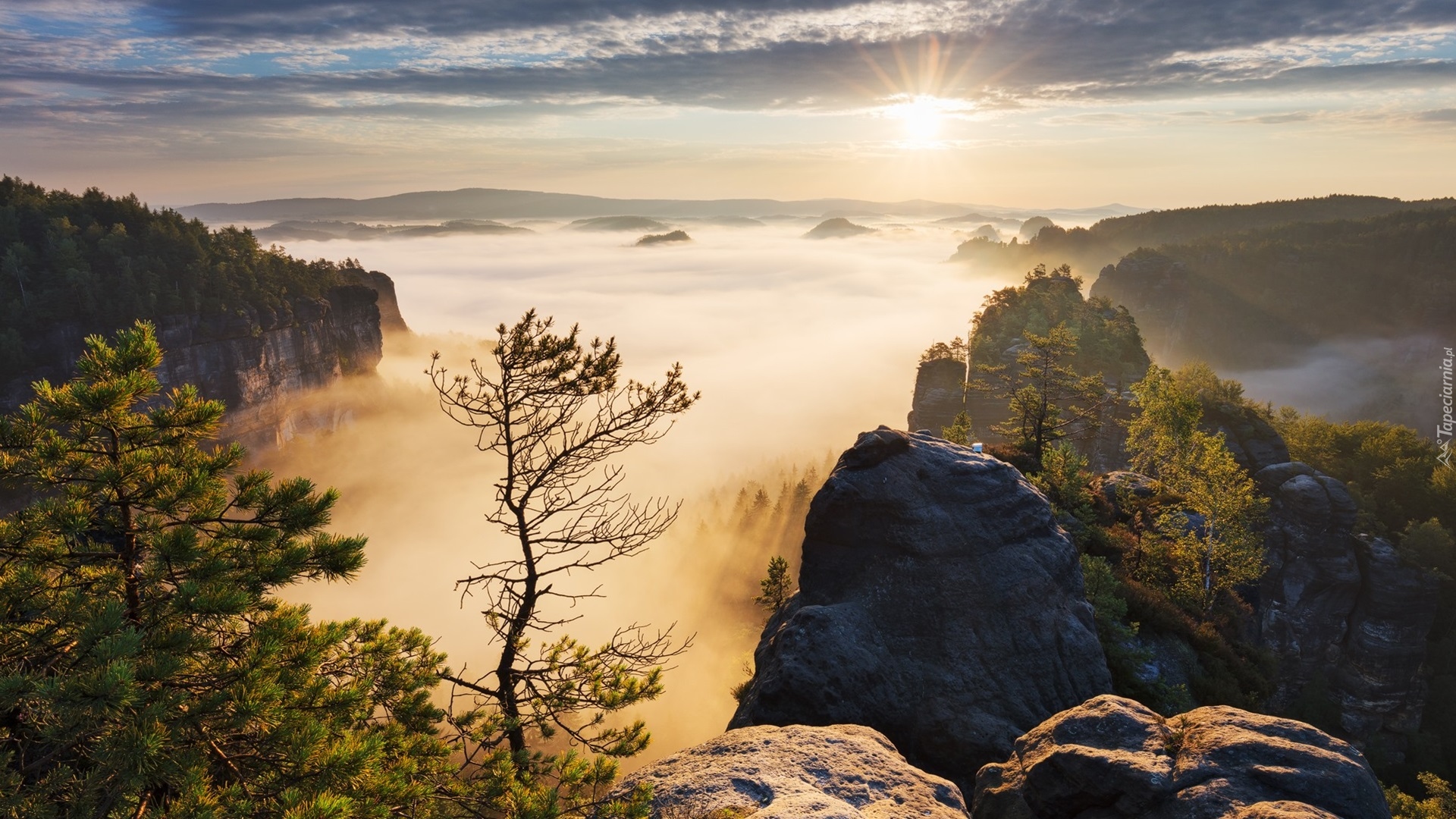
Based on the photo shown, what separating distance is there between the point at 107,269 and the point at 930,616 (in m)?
143

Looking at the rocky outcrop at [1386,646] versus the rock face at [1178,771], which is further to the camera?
the rocky outcrop at [1386,646]

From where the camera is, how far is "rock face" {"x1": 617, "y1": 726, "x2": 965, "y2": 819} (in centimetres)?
1152

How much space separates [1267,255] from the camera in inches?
7584

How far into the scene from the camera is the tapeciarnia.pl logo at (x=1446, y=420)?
79375 millimetres

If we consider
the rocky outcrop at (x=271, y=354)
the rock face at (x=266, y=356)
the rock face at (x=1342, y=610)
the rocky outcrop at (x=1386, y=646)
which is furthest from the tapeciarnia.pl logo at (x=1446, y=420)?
the rocky outcrop at (x=271, y=354)

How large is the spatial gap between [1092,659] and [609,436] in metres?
17.8

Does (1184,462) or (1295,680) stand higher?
(1184,462)

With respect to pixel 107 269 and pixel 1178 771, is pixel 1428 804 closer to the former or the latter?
pixel 1178 771

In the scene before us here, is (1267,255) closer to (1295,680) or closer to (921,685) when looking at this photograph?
(1295,680)

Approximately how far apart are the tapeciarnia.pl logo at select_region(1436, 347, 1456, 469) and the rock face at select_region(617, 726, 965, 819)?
8494 centimetres

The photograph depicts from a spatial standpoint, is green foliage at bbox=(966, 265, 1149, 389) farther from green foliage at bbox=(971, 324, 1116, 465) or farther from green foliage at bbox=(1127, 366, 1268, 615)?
green foliage at bbox=(1127, 366, 1268, 615)

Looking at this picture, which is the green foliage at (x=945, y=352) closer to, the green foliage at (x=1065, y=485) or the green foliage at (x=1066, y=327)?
the green foliage at (x=1066, y=327)

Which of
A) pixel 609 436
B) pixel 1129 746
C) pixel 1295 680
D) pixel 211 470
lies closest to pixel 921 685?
pixel 1129 746

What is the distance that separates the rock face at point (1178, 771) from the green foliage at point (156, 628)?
442 inches
